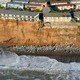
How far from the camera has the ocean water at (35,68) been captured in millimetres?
29891

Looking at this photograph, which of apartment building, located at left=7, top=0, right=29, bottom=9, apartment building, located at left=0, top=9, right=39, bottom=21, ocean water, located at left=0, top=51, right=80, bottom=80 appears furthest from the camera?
apartment building, located at left=7, top=0, right=29, bottom=9

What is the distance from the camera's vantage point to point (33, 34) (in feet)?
122

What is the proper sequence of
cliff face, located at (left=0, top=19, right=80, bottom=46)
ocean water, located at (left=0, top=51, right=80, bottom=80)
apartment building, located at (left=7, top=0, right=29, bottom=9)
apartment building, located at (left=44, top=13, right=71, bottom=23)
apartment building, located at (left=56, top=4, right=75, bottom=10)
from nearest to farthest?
ocean water, located at (left=0, top=51, right=80, bottom=80), cliff face, located at (left=0, top=19, right=80, bottom=46), apartment building, located at (left=44, top=13, right=71, bottom=23), apartment building, located at (left=56, top=4, right=75, bottom=10), apartment building, located at (left=7, top=0, right=29, bottom=9)

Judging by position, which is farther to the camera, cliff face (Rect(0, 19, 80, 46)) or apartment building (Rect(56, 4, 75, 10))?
apartment building (Rect(56, 4, 75, 10))

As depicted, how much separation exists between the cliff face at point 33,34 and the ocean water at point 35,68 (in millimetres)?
3595

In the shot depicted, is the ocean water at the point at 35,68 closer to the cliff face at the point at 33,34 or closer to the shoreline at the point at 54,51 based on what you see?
the shoreline at the point at 54,51

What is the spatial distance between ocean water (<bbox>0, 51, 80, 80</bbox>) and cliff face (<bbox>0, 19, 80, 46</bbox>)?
11.8ft

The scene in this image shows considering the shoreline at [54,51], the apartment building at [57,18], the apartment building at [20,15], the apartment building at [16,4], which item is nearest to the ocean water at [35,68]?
the shoreline at [54,51]

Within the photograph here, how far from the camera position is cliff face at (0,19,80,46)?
3616 centimetres

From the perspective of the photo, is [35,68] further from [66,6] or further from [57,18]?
[66,6]

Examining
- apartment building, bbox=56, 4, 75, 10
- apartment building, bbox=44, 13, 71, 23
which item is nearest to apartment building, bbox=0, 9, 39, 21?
apartment building, bbox=44, 13, 71, 23

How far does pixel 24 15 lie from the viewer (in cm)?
3956

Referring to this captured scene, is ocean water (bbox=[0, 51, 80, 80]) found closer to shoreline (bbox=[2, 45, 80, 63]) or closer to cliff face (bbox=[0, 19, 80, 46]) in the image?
shoreline (bbox=[2, 45, 80, 63])

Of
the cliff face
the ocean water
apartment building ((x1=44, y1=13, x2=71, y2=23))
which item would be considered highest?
apartment building ((x1=44, y1=13, x2=71, y2=23))
